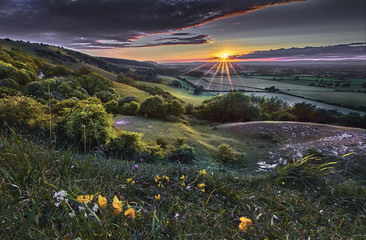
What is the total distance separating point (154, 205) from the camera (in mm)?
1709

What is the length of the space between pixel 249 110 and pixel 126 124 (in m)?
16.2

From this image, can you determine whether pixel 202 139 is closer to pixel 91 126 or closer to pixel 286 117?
pixel 91 126

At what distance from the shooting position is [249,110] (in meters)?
23.1

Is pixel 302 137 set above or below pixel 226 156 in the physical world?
below

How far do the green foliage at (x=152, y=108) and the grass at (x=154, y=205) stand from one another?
1367 cm

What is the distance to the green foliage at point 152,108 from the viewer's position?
16531 millimetres

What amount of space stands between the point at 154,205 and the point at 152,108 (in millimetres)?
15112

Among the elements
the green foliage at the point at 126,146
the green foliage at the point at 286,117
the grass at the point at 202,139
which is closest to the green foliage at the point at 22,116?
the green foliage at the point at 126,146

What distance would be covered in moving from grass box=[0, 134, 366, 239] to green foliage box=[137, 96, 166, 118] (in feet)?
44.8

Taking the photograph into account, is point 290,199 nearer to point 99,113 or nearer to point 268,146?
point 99,113

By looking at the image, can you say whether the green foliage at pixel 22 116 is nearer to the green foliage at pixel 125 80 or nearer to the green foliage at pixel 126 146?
the green foliage at pixel 126 146

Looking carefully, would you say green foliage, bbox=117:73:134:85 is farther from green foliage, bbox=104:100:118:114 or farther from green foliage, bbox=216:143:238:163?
green foliage, bbox=216:143:238:163

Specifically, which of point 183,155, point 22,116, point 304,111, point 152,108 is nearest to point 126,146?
point 183,155

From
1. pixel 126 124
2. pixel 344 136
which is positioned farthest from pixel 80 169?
pixel 344 136
